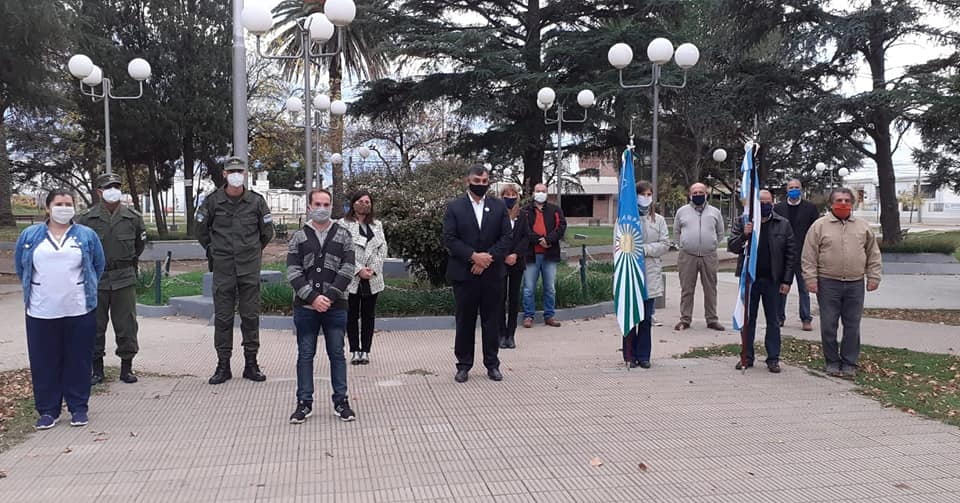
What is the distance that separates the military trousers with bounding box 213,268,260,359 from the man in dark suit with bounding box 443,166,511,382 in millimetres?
1823

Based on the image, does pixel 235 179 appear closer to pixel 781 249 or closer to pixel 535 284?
pixel 535 284

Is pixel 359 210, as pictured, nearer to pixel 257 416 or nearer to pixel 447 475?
pixel 257 416

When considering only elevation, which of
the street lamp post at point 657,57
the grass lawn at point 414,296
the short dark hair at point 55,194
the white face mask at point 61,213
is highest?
the street lamp post at point 657,57

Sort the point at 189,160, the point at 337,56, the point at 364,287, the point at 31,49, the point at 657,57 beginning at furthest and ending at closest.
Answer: the point at 189,160 < the point at 337,56 < the point at 31,49 < the point at 657,57 < the point at 364,287

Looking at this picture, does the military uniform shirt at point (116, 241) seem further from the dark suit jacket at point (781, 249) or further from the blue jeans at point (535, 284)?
the dark suit jacket at point (781, 249)

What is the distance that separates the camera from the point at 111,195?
22.4 ft

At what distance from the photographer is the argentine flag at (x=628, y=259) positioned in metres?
7.36

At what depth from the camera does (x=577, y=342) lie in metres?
9.08

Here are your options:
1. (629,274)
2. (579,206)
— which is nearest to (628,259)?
(629,274)

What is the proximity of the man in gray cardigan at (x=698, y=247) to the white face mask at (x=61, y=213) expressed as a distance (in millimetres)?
6988

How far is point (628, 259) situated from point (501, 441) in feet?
10.1

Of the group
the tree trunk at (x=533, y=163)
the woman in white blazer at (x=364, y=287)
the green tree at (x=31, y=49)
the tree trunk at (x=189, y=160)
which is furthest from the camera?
the tree trunk at (x=189, y=160)

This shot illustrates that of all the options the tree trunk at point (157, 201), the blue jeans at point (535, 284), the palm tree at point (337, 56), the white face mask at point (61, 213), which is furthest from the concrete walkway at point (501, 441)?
the tree trunk at point (157, 201)

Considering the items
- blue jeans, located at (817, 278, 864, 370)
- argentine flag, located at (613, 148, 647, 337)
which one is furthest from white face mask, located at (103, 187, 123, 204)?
blue jeans, located at (817, 278, 864, 370)
